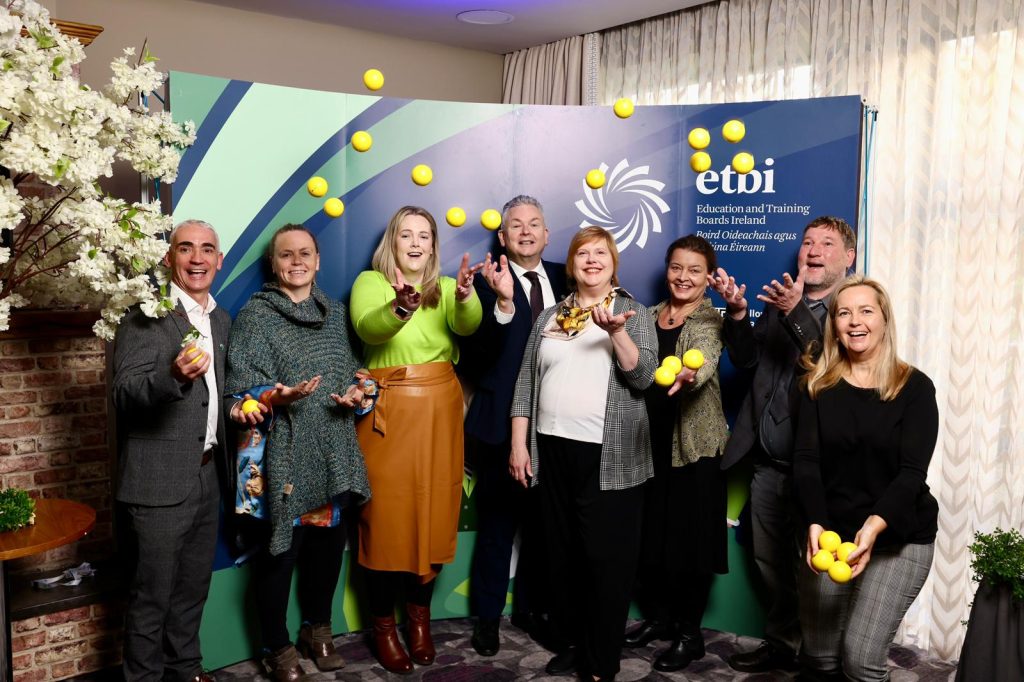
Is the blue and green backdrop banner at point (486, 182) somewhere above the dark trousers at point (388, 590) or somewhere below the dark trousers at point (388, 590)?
above

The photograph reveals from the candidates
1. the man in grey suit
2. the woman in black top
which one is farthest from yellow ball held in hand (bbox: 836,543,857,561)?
the man in grey suit

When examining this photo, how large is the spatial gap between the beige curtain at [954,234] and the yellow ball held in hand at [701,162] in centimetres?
66

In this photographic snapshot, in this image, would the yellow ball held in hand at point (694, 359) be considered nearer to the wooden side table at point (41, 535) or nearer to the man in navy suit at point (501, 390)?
the man in navy suit at point (501, 390)

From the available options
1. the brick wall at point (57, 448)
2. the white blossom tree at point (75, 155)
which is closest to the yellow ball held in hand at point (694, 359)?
the white blossom tree at point (75, 155)

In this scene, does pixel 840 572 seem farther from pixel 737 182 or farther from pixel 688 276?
pixel 737 182

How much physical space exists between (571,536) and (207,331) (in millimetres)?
1461

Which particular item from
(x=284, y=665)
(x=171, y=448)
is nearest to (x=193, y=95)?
(x=171, y=448)

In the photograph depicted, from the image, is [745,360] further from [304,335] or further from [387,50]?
[387,50]

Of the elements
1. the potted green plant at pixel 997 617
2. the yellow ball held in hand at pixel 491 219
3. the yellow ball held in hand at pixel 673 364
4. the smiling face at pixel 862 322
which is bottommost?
the potted green plant at pixel 997 617

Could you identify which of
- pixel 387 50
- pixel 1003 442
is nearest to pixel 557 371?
pixel 1003 442

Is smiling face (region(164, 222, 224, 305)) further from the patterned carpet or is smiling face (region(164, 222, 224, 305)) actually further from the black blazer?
the patterned carpet

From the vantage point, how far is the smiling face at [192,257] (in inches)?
111

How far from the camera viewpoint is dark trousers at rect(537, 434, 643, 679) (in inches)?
118

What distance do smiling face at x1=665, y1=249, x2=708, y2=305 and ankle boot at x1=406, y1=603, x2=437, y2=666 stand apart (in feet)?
5.26
